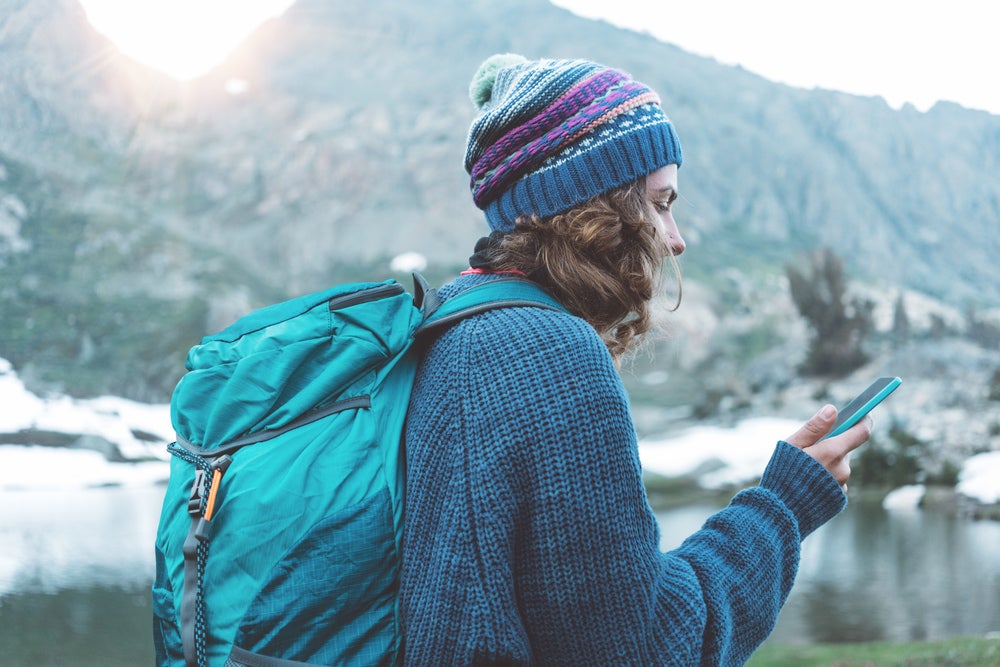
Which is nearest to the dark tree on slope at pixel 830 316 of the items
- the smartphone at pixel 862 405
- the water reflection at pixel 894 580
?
the water reflection at pixel 894 580

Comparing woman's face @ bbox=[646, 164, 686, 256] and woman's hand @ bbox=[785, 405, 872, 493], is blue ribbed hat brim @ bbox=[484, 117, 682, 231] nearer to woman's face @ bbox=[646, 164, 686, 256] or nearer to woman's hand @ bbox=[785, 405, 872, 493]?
woman's face @ bbox=[646, 164, 686, 256]

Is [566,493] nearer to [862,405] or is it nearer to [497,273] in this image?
[497,273]

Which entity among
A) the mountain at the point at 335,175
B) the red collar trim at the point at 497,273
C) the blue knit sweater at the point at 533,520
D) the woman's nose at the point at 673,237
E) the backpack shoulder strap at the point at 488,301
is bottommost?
the blue knit sweater at the point at 533,520

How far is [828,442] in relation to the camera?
4.70 ft

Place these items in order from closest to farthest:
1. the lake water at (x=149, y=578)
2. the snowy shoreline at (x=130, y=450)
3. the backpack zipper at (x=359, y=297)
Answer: the backpack zipper at (x=359, y=297) < the lake water at (x=149, y=578) < the snowy shoreline at (x=130, y=450)

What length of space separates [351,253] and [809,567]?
2427cm

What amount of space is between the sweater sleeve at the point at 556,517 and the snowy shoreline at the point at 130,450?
9.83 meters

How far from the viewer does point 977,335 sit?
69.2 feet

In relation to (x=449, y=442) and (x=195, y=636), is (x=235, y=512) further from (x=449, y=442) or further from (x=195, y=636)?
(x=449, y=442)

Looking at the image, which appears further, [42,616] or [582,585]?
[42,616]

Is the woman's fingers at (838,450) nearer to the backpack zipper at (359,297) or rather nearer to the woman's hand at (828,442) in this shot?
the woman's hand at (828,442)

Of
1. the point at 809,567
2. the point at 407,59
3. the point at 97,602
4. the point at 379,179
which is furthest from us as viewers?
the point at 407,59

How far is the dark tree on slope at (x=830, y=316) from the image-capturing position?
1983 centimetres

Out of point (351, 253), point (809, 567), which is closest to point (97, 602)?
point (809, 567)
